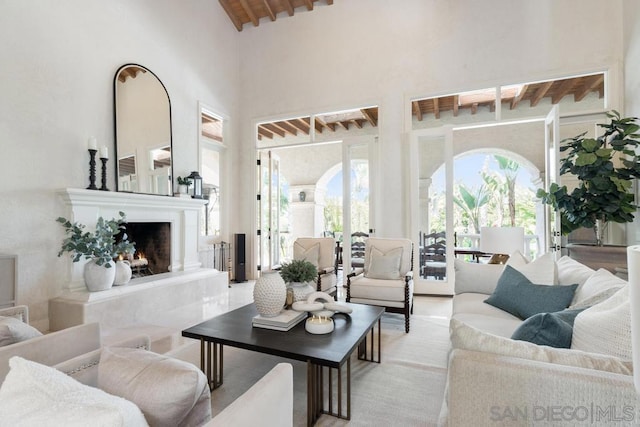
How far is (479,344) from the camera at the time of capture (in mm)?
1094

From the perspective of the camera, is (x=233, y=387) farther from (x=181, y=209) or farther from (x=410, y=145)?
(x=410, y=145)

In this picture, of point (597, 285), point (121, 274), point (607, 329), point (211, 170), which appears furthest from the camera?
point (211, 170)

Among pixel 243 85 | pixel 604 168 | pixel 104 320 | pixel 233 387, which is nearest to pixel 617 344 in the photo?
pixel 233 387

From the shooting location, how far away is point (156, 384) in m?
0.83

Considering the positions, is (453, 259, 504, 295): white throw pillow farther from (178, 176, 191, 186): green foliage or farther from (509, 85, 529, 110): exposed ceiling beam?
(178, 176, 191, 186): green foliage

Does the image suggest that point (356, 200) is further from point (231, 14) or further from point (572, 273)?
point (231, 14)

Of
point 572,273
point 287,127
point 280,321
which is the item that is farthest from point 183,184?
point 572,273

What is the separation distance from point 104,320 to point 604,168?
5.63 m

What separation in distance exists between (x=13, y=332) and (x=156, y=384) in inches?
37.6

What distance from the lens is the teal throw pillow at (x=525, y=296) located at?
207 centimetres

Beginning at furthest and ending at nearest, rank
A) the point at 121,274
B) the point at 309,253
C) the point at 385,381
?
the point at 309,253 < the point at 121,274 < the point at 385,381

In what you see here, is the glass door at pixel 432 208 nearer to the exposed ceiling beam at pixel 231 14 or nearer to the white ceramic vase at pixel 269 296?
the white ceramic vase at pixel 269 296

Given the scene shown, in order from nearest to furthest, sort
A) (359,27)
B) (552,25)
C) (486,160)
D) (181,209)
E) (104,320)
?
(104,320), (552,25), (181,209), (359,27), (486,160)

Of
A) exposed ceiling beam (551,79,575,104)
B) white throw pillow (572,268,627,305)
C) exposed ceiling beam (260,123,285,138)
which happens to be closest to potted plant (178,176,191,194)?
exposed ceiling beam (260,123,285,138)
